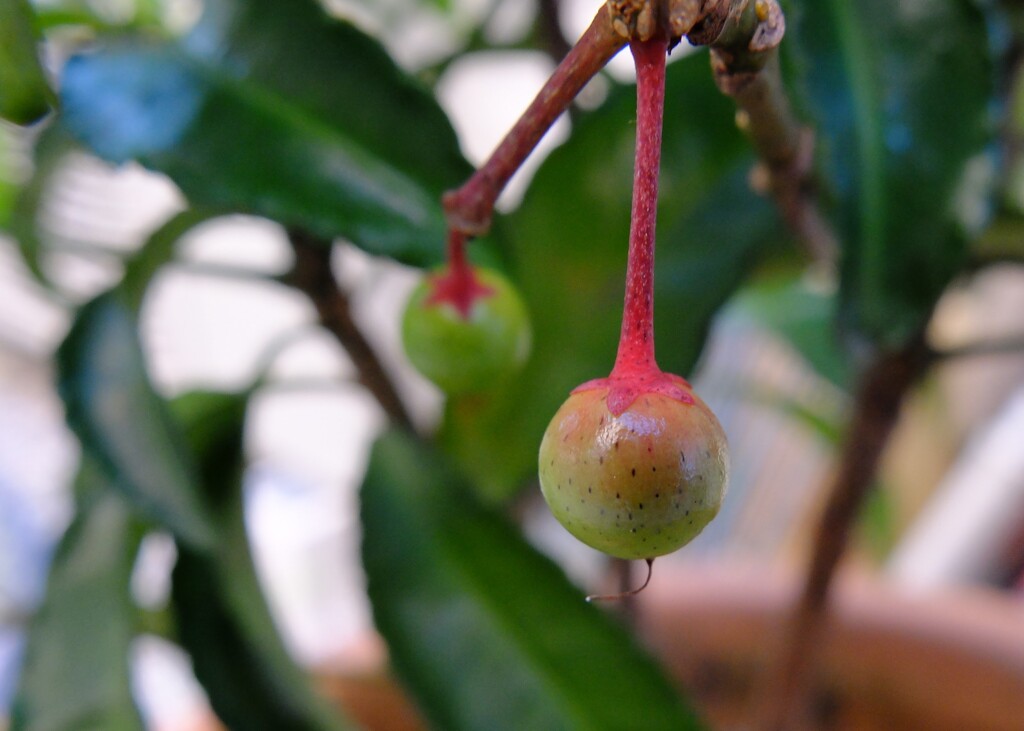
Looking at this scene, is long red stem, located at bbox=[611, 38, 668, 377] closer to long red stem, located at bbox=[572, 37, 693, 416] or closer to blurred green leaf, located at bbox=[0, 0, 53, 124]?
long red stem, located at bbox=[572, 37, 693, 416]

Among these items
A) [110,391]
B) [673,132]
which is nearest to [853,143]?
[673,132]

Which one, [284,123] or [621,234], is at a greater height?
[621,234]

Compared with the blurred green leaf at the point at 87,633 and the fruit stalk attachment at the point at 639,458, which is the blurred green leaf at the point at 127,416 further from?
the fruit stalk attachment at the point at 639,458

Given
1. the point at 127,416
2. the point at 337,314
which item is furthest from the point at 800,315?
the point at 127,416

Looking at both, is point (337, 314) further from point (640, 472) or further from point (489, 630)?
point (640, 472)

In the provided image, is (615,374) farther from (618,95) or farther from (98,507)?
(98,507)
